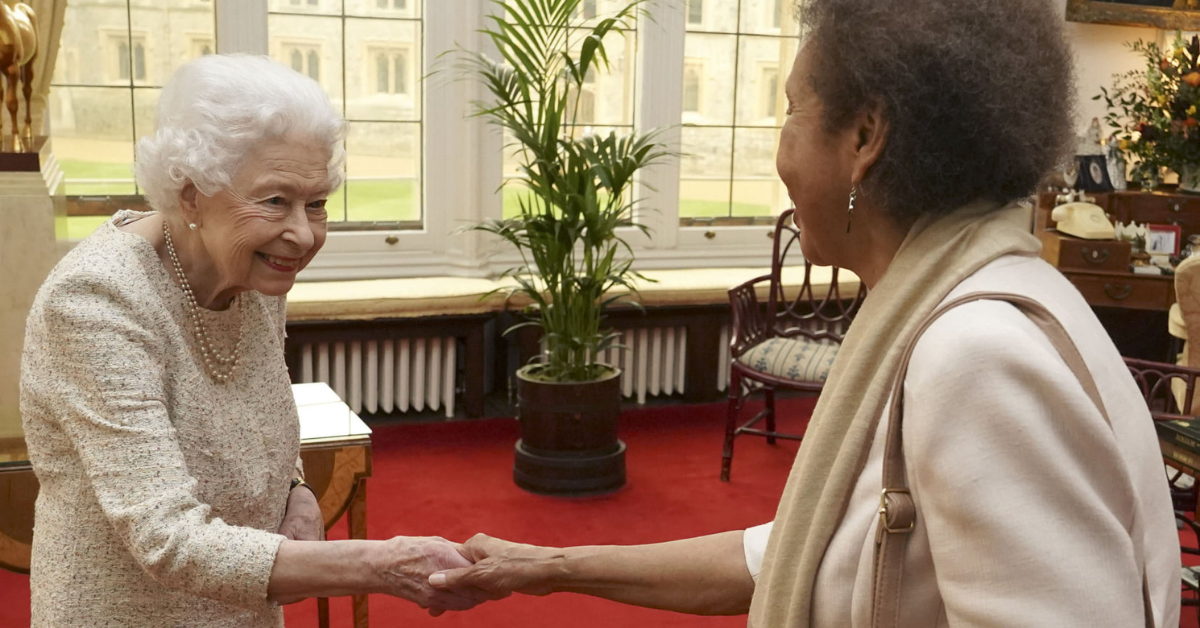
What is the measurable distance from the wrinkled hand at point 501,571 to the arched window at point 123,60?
14.1ft

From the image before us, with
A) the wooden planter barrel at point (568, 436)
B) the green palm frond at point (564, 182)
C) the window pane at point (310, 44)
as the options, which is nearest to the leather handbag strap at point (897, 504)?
the green palm frond at point (564, 182)

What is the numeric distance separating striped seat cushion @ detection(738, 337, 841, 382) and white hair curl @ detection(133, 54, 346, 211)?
3264 mm

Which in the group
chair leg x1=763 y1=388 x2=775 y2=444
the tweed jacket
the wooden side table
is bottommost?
chair leg x1=763 y1=388 x2=775 y2=444

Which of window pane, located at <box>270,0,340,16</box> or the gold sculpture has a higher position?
window pane, located at <box>270,0,340,16</box>

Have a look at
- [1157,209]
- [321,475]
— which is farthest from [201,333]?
[1157,209]

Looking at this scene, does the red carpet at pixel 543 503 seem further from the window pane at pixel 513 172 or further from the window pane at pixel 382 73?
the window pane at pixel 382 73

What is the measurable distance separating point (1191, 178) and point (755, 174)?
2.41 m

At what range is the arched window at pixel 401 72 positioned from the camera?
5.79m

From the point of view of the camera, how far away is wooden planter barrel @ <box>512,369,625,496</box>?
4656mm

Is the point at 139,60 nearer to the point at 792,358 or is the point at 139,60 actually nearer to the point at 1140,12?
the point at 792,358

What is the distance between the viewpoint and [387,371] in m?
5.49

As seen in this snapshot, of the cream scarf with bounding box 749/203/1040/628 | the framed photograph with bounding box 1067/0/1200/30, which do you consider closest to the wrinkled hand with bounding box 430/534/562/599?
the cream scarf with bounding box 749/203/1040/628

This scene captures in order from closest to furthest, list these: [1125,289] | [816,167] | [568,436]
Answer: [816,167] → [568,436] → [1125,289]

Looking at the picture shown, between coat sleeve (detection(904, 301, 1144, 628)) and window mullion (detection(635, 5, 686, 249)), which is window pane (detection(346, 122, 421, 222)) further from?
coat sleeve (detection(904, 301, 1144, 628))
